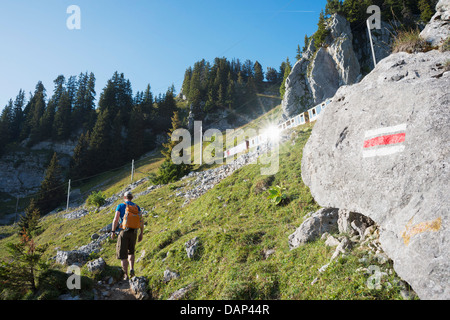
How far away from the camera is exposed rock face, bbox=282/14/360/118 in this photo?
49719 millimetres

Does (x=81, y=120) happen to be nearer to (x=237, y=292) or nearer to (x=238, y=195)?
(x=238, y=195)

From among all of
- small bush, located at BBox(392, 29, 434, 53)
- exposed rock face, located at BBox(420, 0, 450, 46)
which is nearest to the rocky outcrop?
small bush, located at BBox(392, 29, 434, 53)

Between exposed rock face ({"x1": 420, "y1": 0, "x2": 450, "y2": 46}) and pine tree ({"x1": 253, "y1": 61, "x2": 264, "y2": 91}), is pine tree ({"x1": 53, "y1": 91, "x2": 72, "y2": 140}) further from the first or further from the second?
exposed rock face ({"x1": 420, "y1": 0, "x2": 450, "y2": 46})

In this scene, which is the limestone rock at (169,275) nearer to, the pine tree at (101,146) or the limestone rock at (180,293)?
the limestone rock at (180,293)

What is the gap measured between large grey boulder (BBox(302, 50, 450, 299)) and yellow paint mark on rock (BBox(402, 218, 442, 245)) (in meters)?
0.01

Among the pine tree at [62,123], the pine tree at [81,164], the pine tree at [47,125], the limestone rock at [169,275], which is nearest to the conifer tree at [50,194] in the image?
the pine tree at [81,164]

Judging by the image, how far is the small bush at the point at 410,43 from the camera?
7.42 m

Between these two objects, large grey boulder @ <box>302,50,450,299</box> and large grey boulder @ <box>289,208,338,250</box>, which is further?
large grey boulder @ <box>289,208,338,250</box>

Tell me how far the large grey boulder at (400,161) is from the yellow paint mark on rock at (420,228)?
0.01 meters

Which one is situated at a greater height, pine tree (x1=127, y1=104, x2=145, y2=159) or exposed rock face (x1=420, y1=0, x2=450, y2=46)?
pine tree (x1=127, y1=104, x2=145, y2=159)

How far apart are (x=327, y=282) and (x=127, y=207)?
20.5 feet

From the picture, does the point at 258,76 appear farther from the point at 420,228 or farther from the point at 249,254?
the point at 420,228

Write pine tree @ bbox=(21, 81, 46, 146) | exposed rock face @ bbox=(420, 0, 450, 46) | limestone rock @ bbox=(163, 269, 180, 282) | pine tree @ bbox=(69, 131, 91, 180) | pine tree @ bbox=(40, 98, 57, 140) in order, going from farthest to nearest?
pine tree @ bbox=(40, 98, 57, 140)
pine tree @ bbox=(21, 81, 46, 146)
pine tree @ bbox=(69, 131, 91, 180)
limestone rock @ bbox=(163, 269, 180, 282)
exposed rock face @ bbox=(420, 0, 450, 46)

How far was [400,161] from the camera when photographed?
16.3ft
